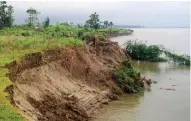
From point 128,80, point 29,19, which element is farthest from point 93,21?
point 128,80

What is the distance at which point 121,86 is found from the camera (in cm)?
2720

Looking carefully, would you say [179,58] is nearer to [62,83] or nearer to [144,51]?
[144,51]

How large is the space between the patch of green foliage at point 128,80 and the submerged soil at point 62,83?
703 millimetres

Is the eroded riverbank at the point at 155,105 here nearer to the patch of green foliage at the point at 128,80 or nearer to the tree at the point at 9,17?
the patch of green foliage at the point at 128,80

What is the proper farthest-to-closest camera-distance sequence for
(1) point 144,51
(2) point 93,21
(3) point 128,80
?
(2) point 93,21 < (1) point 144,51 < (3) point 128,80

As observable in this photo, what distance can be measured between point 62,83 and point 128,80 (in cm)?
707

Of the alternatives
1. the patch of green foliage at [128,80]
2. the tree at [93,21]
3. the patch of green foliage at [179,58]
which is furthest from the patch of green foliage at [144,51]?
the tree at [93,21]

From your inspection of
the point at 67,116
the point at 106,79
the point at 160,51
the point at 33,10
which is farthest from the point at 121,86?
the point at 33,10

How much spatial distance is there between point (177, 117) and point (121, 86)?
6.81 m

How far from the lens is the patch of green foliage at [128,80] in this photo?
2722 centimetres

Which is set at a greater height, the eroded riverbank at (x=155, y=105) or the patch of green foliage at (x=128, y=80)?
the patch of green foliage at (x=128, y=80)

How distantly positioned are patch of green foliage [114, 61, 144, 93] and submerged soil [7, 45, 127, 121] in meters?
0.70

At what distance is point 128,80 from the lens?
1082 inches

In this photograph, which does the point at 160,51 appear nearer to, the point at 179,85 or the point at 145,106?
the point at 179,85
